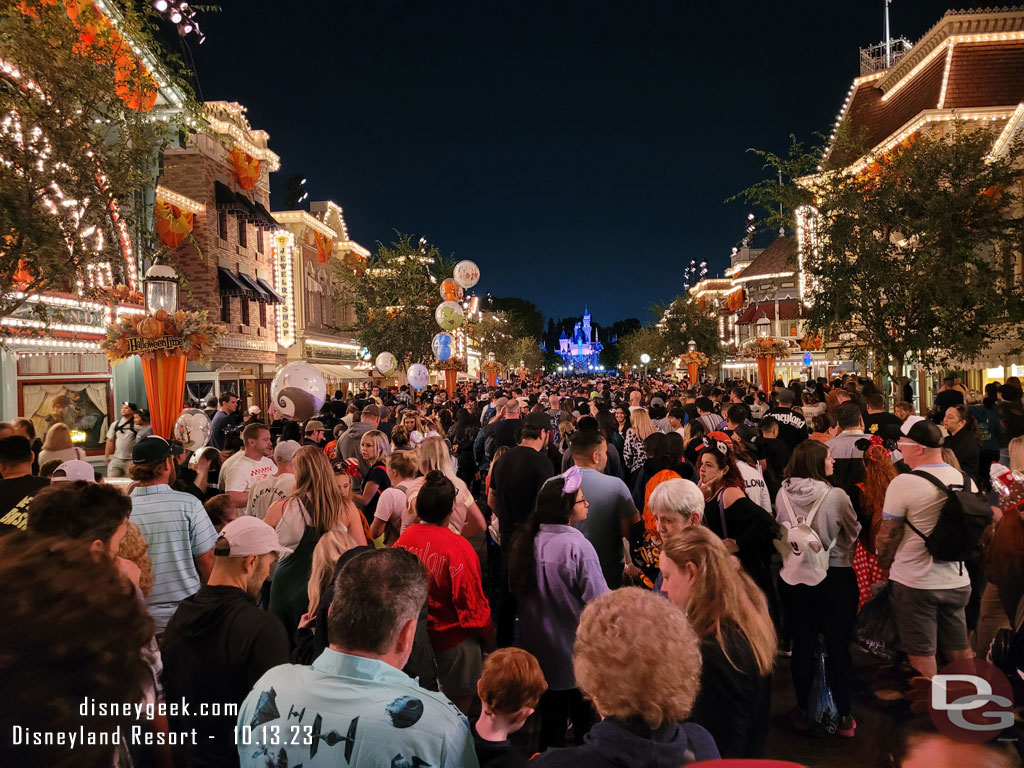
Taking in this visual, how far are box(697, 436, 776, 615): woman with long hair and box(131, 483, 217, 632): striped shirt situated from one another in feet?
10.9

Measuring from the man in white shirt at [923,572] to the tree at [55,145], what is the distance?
8845 millimetres

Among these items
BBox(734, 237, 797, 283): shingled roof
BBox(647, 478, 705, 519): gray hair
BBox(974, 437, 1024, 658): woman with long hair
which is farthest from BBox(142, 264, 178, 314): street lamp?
BBox(734, 237, 797, 283): shingled roof

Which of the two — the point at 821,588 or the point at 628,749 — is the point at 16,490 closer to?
the point at 628,749

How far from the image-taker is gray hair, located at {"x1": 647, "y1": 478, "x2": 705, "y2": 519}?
3.83 meters

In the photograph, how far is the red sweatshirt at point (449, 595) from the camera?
368 centimetres

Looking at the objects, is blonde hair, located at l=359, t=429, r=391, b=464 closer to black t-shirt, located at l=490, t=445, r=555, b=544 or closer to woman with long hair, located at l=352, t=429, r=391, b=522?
woman with long hair, located at l=352, t=429, r=391, b=522

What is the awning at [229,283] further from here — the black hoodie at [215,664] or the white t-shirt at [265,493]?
the black hoodie at [215,664]

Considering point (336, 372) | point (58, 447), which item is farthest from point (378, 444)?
point (336, 372)

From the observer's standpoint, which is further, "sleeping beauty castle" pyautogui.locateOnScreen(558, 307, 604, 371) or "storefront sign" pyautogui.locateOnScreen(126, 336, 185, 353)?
"sleeping beauty castle" pyautogui.locateOnScreen(558, 307, 604, 371)

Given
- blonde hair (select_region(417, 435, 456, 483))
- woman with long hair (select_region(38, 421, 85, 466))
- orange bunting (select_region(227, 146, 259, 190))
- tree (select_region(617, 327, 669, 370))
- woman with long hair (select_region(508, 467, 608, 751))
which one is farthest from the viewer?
tree (select_region(617, 327, 669, 370))

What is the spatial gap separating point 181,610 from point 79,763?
114 cm

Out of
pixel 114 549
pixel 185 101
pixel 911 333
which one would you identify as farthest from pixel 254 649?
pixel 911 333

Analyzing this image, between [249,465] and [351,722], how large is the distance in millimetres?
5231

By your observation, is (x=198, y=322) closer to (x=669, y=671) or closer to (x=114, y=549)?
(x=114, y=549)
